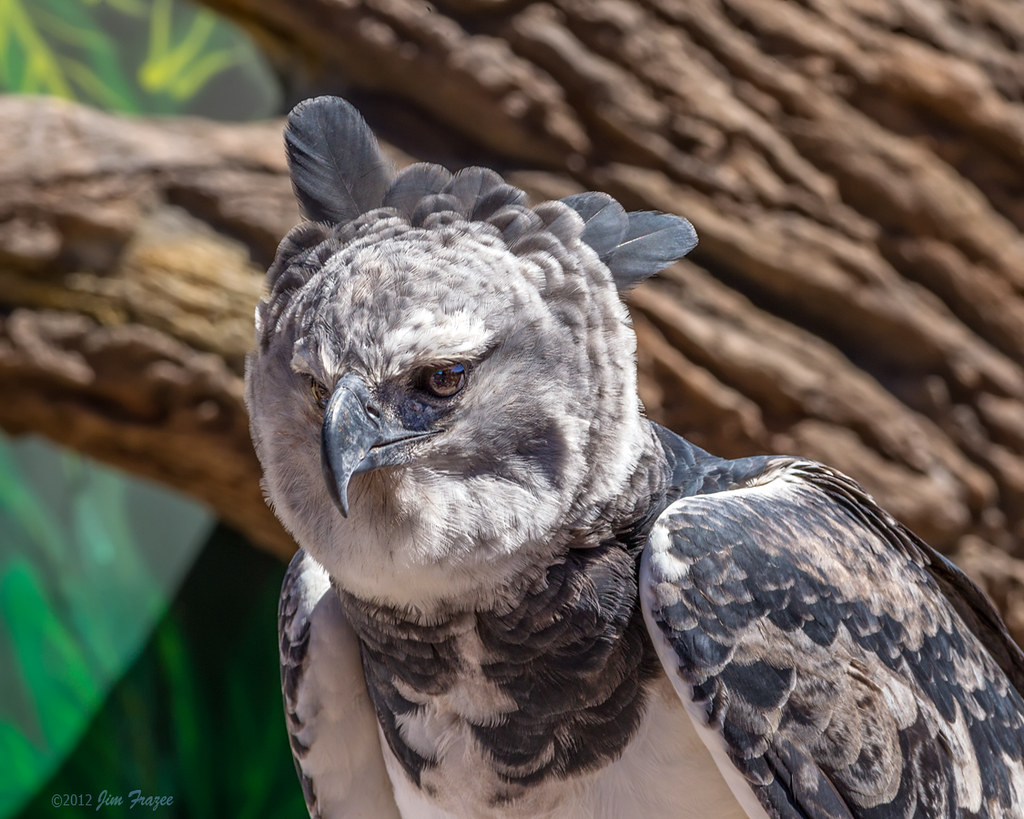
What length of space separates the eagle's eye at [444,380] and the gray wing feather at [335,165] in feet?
1.06

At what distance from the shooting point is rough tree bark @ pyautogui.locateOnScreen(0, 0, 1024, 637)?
8.61ft

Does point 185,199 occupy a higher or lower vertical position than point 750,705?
lower

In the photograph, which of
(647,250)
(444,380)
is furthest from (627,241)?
(444,380)

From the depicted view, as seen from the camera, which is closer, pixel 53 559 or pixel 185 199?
Answer: pixel 185 199

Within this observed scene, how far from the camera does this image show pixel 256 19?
9.14 ft

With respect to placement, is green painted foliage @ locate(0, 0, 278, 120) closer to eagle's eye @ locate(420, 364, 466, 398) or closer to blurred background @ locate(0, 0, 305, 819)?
blurred background @ locate(0, 0, 305, 819)

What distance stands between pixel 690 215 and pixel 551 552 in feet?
5.74

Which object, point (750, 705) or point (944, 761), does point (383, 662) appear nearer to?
point (750, 705)

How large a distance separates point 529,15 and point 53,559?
2.27m

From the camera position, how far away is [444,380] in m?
1.13

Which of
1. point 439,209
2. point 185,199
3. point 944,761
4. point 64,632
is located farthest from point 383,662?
point 64,632

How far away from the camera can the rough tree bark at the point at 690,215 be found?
262 centimetres


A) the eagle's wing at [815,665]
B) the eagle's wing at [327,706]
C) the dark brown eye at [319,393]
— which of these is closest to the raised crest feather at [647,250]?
the eagle's wing at [815,665]

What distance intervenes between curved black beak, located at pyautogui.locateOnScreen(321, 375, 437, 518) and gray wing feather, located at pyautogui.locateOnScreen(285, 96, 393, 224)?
0.35m
